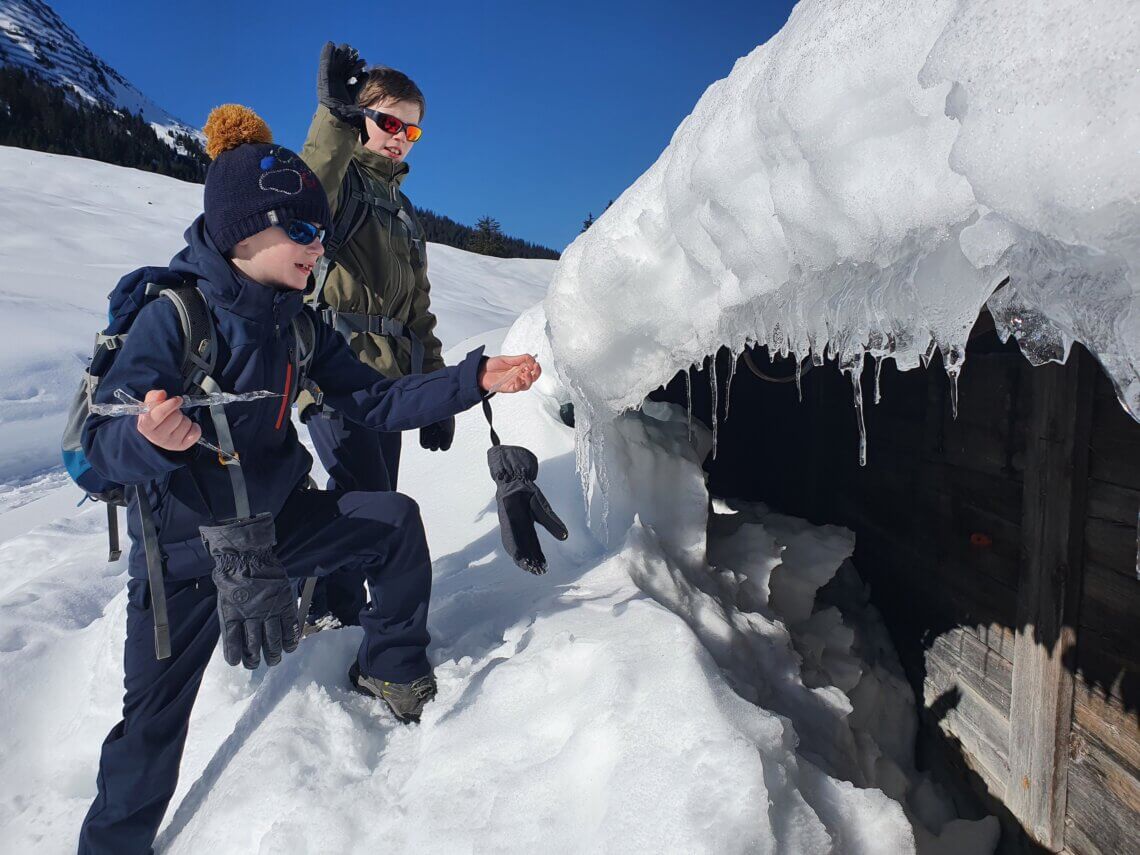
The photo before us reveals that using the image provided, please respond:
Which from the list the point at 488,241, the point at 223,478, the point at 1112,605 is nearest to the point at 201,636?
the point at 223,478

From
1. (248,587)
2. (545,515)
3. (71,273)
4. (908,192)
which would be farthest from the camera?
(71,273)

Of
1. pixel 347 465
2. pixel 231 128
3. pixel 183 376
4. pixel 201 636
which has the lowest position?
pixel 201 636

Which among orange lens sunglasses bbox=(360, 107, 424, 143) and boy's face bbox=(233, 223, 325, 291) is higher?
orange lens sunglasses bbox=(360, 107, 424, 143)

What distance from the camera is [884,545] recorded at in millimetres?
3684

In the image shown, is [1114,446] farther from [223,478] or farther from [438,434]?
[223,478]

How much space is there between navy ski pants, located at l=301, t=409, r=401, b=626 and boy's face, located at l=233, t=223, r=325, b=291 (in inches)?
28.3

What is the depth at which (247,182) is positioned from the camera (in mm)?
1626

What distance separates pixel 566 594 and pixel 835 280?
1.43 m

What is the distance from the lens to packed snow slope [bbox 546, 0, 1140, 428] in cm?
78

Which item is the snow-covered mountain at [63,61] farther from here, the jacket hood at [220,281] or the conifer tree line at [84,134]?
the jacket hood at [220,281]

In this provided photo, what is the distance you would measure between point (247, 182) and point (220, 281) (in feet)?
0.84

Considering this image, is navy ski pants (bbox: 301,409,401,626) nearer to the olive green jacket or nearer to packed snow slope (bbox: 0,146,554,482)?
the olive green jacket

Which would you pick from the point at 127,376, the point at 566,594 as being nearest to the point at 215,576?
the point at 127,376

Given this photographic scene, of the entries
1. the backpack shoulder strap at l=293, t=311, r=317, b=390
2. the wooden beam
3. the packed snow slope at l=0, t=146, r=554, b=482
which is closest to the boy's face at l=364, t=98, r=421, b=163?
the backpack shoulder strap at l=293, t=311, r=317, b=390
